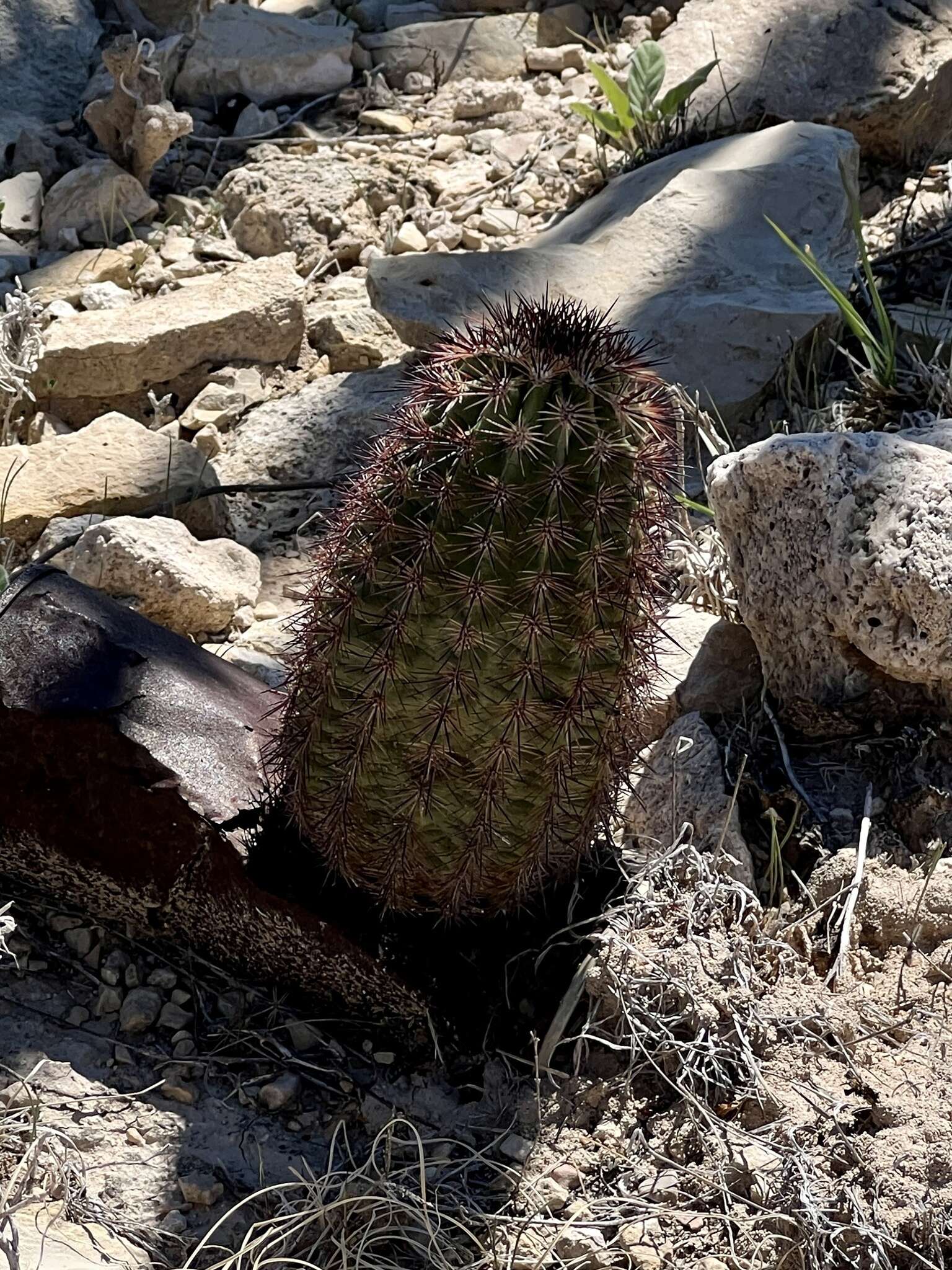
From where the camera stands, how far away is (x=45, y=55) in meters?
5.99

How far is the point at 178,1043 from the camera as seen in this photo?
2.50m

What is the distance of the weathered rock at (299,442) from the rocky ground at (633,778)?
14 millimetres

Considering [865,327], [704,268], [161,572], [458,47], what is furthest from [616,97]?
[161,572]

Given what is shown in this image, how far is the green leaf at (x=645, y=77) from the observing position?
17.0 feet

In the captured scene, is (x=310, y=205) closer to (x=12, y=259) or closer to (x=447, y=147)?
(x=447, y=147)

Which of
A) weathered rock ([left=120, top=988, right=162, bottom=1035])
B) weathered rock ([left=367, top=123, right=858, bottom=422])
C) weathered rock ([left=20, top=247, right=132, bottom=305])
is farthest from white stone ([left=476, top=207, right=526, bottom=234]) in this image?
weathered rock ([left=120, top=988, right=162, bottom=1035])

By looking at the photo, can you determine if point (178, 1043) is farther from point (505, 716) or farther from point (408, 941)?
point (505, 716)

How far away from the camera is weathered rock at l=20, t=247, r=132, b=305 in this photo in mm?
4902

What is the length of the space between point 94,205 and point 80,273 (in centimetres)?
37

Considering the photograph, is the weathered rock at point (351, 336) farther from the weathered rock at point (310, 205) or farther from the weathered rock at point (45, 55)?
the weathered rock at point (45, 55)

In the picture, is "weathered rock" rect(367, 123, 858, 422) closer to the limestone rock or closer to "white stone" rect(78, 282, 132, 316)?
"white stone" rect(78, 282, 132, 316)

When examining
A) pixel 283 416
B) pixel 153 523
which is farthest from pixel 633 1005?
pixel 283 416

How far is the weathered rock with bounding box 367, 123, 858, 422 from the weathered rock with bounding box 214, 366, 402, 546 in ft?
0.85

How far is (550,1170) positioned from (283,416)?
266cm
